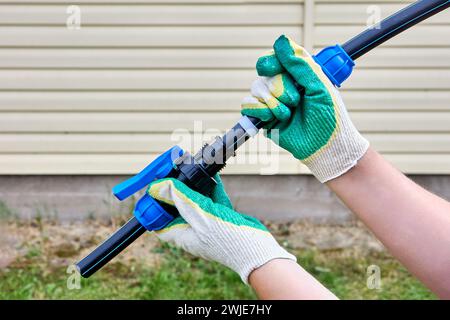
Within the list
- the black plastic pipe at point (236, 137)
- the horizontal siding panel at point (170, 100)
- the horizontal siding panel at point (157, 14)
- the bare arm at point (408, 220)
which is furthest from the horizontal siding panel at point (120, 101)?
the bare arm at point (408, 220)

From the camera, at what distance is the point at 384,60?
15.7ft

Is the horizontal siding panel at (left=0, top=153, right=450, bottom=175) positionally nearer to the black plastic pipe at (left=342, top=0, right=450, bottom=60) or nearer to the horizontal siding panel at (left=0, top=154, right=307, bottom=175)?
the horizontal siding panel at (left=0, top=154, right=307, bottom=175)

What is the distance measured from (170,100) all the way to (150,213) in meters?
3.01

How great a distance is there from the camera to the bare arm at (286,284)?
1.56 m

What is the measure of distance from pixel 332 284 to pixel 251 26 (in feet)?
6.59

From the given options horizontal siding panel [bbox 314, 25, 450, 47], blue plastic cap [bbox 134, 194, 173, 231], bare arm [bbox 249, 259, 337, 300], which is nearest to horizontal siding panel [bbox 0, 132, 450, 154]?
horizontal siding panel [bbox 314, 25, 450, 47]

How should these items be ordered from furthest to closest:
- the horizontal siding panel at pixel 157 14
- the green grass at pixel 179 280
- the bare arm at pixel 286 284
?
the horizontal siding panel at pixel 157 14
the green grass at pixel 179 280
the bare arm at pixel 286 284

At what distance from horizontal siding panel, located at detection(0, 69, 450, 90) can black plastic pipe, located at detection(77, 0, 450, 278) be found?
2.95m

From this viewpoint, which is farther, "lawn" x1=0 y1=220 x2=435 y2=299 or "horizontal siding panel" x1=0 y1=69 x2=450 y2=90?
"horizontal siding panel" x1=0 y1=69 x2=450 y2=90

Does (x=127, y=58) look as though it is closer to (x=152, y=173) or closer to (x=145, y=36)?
(x=145, y=36)

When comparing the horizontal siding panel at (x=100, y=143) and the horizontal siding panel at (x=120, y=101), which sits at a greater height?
the horizontal siding panel at (x=120, y=101)

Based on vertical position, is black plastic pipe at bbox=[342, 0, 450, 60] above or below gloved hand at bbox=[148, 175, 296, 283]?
above

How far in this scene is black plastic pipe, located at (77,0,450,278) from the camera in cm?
178

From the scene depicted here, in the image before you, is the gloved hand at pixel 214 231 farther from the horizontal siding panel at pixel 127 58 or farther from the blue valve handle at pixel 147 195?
the horizontal siding panel at pixel 127 58
